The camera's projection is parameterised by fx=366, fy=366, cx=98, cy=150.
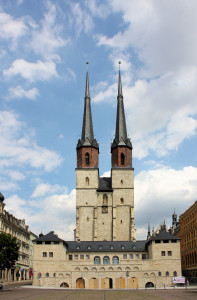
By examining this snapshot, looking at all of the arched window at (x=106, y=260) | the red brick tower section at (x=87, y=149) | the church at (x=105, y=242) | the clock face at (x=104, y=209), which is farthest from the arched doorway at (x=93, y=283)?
the red brick tower section at (x=87, y=149)

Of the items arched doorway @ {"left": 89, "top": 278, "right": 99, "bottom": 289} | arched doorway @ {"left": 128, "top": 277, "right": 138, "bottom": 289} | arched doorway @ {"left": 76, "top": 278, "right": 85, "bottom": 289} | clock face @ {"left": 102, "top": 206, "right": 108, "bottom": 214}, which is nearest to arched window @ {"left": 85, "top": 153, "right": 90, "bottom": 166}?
clock face @ {"left": 102, "top": 206, "right": 108, "bottom": 214}

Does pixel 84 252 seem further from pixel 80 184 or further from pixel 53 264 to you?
pixel 80 184

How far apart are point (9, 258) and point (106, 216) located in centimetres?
3533

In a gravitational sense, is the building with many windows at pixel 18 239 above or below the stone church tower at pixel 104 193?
below

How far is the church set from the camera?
219ft

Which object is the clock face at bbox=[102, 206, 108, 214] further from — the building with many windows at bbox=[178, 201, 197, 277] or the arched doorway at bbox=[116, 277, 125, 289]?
the arched doorway at bbox=[116, 277, 125, 289]

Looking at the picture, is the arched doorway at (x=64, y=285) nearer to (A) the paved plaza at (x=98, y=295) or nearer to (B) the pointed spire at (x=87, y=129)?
(A) the paved plaza at (x=98, y=295)

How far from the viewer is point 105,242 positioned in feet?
259

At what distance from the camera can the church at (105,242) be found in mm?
66812

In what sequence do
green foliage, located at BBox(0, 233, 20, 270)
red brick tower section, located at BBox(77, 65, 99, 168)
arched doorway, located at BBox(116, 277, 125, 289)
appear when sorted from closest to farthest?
green foliage, located at BBox(0, 233, 20, 270) → arched doorway, located at BBox(116, 277, 125, 289) → red brick tower section, located at BBox(77, 65, 99, 168)

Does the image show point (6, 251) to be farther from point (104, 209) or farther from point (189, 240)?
point (189, 240)

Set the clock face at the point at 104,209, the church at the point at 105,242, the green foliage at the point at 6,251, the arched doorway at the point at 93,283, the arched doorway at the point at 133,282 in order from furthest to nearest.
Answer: the clock face at the point at 104,209 < the church at the point at 105,242 < the arched doorway at the point at 93,283 < the arched doorway at the point at 133,282 < the green foliage at the point at 6,251

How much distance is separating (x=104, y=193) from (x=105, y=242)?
1314 centimetres

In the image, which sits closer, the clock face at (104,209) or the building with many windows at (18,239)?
the building with many windows at (18,239)
